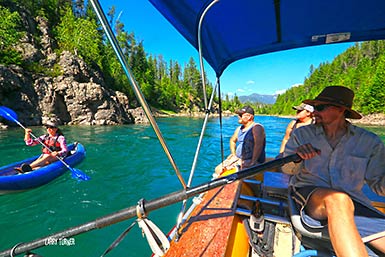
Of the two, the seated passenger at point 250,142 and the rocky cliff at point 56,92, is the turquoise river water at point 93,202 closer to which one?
the seated passenger at point 250,142

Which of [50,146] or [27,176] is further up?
[50,146]

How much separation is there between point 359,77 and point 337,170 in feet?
223

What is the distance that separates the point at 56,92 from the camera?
77.8 feet

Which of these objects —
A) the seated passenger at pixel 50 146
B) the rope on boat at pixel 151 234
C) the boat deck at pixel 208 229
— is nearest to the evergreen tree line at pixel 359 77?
the boat deck at pixel 208 229

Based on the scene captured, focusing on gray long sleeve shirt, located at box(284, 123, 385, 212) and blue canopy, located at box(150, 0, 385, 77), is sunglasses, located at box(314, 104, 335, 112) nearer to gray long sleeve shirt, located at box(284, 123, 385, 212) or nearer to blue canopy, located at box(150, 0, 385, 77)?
gray long sleeve shirt, located at box(284, 123, 385, 212)

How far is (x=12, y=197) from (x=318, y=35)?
7.94 meters

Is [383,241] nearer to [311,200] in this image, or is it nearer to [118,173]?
[311,200]

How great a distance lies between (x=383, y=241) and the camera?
55.6 inches

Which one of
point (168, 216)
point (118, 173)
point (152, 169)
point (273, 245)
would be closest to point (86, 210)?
point (168, 216)

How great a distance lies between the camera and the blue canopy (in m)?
1.92

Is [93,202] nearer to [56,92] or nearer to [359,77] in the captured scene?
[56,92]

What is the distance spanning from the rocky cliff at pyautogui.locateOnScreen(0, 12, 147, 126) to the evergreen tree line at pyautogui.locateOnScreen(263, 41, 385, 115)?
48.1 m

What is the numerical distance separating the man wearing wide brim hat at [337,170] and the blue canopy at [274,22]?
0.94 m

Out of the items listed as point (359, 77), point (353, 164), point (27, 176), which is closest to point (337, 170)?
point (353, 164)
